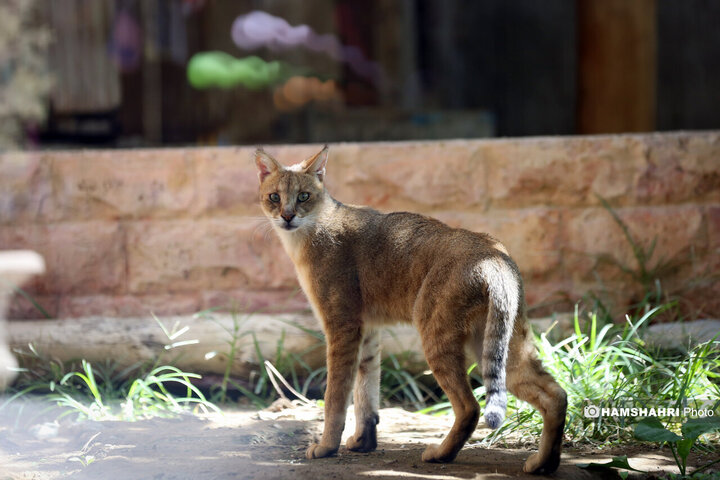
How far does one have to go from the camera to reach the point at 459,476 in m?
2.99

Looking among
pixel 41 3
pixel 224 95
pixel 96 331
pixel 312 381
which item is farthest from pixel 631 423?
pixel 41 3

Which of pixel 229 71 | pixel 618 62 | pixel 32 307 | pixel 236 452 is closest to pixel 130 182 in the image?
pixel 32 307

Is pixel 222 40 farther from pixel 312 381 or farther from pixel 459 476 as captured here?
pixel 459 476

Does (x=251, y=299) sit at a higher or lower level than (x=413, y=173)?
lower

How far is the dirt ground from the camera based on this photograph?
3.08 meters

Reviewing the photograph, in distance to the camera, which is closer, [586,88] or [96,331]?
[96,331]

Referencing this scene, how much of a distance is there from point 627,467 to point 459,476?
71 cm

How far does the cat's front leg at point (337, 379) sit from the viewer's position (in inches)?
136

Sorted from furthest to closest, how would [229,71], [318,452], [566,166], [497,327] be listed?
[229,71] < [566,166] < [318,452] < [497,327]

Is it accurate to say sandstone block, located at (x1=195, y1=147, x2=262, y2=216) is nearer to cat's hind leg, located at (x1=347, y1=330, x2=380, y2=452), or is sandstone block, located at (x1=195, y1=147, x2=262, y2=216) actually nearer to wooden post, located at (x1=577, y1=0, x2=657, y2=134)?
cat's hind leg, located at (x1=347, y1=330, x2=380, y2=452)

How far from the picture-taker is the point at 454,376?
309 centimetres

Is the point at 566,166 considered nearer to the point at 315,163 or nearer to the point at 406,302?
the point at 315,163

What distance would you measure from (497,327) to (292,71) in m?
5.31

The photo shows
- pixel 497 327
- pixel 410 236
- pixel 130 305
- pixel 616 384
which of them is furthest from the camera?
pixel 130 305
